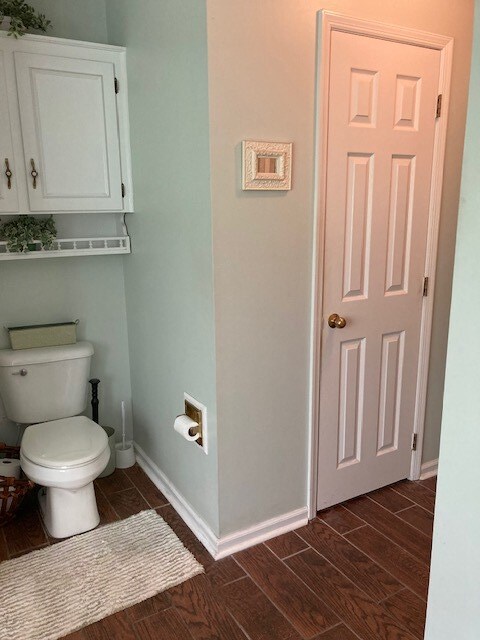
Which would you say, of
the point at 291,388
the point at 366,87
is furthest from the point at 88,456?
the point at 366,87

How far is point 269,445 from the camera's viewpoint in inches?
85.8

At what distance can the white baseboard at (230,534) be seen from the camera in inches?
84.7

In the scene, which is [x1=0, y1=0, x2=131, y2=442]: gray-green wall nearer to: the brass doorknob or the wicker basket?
the wicker basket

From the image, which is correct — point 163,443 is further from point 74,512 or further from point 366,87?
point 366,87

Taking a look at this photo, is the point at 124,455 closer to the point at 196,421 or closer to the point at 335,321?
the point at 196,421

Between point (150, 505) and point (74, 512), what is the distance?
0.38 m

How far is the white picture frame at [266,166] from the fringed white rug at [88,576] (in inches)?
60.5

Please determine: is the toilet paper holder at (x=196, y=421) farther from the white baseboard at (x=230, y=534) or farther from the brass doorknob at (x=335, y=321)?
the brass doorknob at (x=335, y=321)

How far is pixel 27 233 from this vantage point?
7.82 ft

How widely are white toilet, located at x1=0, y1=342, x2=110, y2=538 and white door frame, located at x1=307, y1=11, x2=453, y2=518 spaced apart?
3.19 ft

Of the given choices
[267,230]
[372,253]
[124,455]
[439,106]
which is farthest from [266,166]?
[124,455]

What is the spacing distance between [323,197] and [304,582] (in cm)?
152

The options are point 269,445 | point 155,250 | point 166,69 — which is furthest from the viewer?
point 155,250

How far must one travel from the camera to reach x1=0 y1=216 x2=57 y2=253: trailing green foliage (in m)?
2.37
